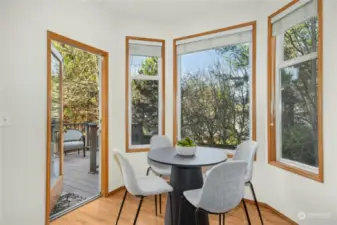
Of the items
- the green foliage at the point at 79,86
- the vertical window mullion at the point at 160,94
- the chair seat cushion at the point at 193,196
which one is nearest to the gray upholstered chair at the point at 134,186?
the chair seat cushion at the point at 193,196

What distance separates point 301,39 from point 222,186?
1.92m

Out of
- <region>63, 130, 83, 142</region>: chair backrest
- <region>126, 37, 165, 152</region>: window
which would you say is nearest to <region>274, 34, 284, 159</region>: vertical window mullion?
<region>126, 37, 165, 152</region>: window

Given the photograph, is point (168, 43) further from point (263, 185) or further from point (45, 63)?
point (263, 185)

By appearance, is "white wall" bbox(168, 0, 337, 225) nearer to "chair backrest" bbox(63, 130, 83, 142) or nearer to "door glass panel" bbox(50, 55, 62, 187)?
"door glass panel" bbox(50, 55, 62, 187)

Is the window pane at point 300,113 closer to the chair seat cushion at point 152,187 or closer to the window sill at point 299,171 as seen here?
the window sill at point 299,171

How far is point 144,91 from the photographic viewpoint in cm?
380

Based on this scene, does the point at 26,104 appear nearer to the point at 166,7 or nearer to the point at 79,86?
the point at 166,7

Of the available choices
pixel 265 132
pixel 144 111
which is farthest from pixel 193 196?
pixel 144 111

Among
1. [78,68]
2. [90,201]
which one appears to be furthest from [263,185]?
[78,68]

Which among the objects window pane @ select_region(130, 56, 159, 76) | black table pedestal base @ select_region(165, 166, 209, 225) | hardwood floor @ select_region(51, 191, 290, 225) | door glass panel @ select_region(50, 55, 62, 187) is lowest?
hardwood floor @ select_region(51, 191, 290, 225)

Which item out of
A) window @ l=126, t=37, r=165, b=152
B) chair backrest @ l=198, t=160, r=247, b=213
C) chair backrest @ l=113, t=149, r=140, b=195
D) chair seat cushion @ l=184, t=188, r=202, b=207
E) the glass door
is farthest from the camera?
window @ l=126, t=37, r=165, b=152

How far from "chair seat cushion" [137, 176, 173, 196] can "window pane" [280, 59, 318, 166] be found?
1.53 metres

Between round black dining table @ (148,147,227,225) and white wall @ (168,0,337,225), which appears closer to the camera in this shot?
white wall @ (168,0,337,225)

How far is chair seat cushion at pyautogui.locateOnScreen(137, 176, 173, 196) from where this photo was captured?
2.03 meters
